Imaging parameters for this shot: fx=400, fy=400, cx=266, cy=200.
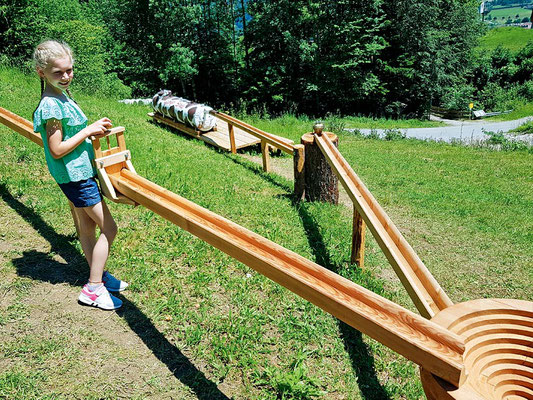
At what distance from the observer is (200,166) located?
7.16m

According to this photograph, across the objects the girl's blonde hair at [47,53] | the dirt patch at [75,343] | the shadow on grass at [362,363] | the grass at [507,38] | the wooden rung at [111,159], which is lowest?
the shadow on grass at [362,363]

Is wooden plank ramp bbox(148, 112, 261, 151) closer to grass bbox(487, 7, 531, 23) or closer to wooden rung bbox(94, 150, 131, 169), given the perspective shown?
wooden rung bbox(94, 150, 131, 169)

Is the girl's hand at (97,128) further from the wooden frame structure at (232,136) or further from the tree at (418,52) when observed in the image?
the tree at (418,52)

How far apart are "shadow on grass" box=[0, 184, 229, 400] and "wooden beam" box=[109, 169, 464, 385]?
103cm

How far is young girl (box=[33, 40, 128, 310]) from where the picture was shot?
2578 mm

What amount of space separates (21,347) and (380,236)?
255 centimetres

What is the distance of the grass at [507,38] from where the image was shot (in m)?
56.2

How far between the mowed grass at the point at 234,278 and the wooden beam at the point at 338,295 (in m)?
1.07

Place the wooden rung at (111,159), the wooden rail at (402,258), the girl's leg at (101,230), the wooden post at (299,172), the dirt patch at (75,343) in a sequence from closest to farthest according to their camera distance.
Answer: the wooden rail at (402,258)
the dirt patch at (75,343)
the wooden rung at (111,159)
the girl's leg at (101,230)
the wooden post at (299,172)

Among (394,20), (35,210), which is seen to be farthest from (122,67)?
(35,210)

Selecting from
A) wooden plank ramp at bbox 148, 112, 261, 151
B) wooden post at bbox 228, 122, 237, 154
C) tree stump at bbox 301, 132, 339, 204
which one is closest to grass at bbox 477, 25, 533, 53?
wooden plank ramp at bbox 148, 112, 261, 151

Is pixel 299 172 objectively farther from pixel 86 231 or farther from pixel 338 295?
pixel 338 295

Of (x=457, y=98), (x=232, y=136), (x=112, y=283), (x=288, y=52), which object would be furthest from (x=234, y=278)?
(x=457, y=98)

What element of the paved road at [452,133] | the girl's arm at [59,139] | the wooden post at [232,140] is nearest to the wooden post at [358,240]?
the girl's arm at [59,139]
